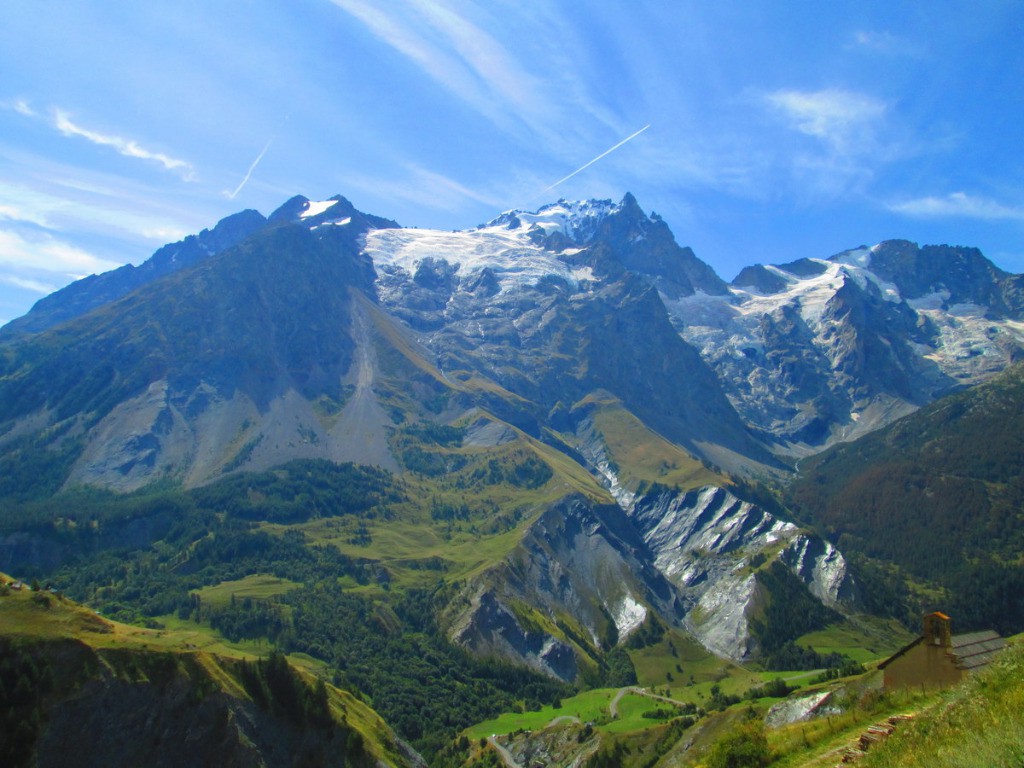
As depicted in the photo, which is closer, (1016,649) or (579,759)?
(1016,649)

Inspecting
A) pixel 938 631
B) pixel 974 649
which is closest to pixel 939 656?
pixel 938 631

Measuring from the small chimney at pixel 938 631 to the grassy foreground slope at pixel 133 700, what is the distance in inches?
2920

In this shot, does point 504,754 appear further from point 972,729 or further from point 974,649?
point 972,729

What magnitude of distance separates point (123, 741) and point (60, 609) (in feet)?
57.8

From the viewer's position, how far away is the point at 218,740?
8762 centimetres

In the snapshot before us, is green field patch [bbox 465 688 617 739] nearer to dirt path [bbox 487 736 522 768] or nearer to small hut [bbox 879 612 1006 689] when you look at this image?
dirt path [bbox 487 736 522 768]

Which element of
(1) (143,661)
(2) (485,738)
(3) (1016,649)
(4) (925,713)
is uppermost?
(3) (1016,649)

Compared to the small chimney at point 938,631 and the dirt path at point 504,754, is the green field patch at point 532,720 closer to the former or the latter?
the dirt path at point 504,754

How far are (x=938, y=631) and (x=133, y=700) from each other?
80.6m

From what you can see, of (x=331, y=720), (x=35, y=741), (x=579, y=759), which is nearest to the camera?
(x=35, y=741)

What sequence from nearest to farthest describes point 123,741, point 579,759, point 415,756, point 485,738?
point 123,741 → point 415,756 → point 579,759 → point 485,738

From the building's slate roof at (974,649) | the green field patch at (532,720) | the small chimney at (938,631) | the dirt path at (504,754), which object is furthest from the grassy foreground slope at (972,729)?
the green field patch at (532,720)

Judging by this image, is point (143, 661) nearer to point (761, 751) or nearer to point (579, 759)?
point (761, 751)

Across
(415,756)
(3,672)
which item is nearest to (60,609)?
(3,672)
